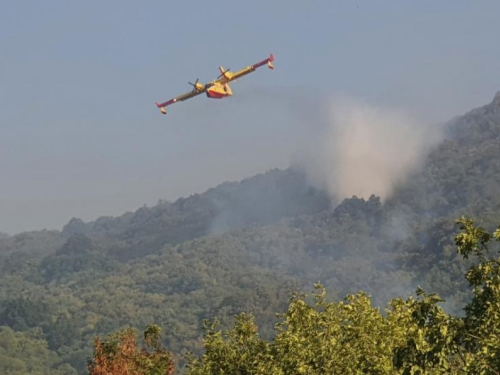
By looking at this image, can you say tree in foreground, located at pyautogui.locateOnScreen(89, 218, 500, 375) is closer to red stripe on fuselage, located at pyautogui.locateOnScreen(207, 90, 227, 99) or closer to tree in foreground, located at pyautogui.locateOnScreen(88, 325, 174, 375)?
tree in foreground, located at pyautogui.locateOnScreen(88, 325, 174, 375)

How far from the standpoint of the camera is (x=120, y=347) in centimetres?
7375

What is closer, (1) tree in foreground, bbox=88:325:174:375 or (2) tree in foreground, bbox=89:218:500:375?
(2) tree in foreground, bbox=89:218:500:375

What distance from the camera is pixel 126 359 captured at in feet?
239

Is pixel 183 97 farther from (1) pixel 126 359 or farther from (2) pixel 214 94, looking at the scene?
(1) pixel 126 359

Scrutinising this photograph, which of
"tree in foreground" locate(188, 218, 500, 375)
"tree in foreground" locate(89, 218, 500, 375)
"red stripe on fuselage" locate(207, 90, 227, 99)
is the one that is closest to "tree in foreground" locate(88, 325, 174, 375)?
"tree in foreground" locate(89, 218, 500, 375)

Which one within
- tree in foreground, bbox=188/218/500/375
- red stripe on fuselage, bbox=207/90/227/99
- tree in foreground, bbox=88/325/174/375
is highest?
red stripe on fuselage, bbox=207/90/227/99

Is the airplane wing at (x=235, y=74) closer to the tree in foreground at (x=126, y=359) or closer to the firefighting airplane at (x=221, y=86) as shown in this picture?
the firefighting airplane at (x=221, y=86)

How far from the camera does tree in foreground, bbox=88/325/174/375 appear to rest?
7069cm

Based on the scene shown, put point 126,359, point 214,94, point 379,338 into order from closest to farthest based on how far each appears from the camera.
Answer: point 379,338 → point 126,359 → point 214,94

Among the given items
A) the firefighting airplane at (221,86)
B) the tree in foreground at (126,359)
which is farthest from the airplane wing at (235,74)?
the tree in foreground at (126,359)

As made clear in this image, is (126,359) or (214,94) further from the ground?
(214,94)

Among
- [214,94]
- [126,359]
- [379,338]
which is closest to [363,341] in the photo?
[379,338]

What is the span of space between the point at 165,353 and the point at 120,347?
5403 mm

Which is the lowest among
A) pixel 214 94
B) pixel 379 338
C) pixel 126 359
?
pixel 379 338
